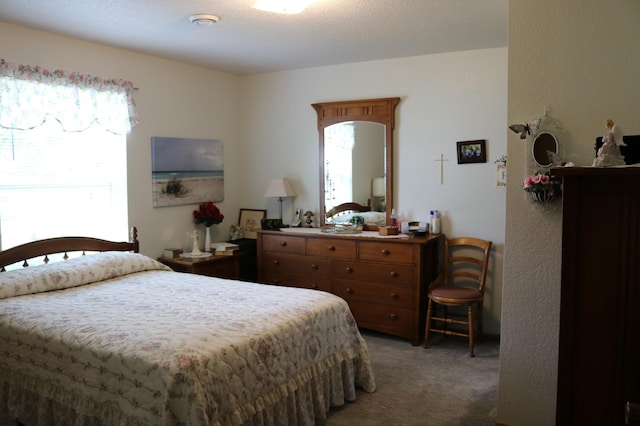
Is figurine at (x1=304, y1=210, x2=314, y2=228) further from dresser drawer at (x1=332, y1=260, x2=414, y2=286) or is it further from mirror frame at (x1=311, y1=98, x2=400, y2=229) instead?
dresser drawer at (x1=332, y1=260, x2=414, y2=286)

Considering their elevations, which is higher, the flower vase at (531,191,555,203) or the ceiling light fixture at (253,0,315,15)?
the ceiling light fixture at (253,0,315,15)

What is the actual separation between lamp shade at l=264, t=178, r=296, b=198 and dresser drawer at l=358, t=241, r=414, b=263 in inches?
Result: 43.7

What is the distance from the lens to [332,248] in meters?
4.47

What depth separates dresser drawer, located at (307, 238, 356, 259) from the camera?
4.39 metres

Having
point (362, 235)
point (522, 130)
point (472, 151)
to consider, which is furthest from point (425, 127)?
point (522, 130)

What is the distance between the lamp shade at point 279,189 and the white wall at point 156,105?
525 millimetres

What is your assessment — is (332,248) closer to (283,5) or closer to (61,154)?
(283,5)

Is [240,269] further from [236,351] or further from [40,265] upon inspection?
[236,351]

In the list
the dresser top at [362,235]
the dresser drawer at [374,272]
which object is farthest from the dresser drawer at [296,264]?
the dresser top at [362,235]

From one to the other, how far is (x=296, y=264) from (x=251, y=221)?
38.1 inches

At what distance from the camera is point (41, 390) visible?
256 centimetres

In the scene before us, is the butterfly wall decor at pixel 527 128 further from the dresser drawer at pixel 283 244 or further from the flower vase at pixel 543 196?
the dresser drawer at pixel 283 244

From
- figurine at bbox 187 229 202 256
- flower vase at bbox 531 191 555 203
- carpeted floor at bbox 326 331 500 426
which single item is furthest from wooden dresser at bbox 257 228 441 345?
flower vase at bbox 531 191 555 203

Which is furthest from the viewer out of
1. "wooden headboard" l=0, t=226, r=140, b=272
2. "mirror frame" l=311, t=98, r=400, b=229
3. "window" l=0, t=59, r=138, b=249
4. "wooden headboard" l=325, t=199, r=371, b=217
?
"wooden headboard" l=325, t=199, r=371, b=217
